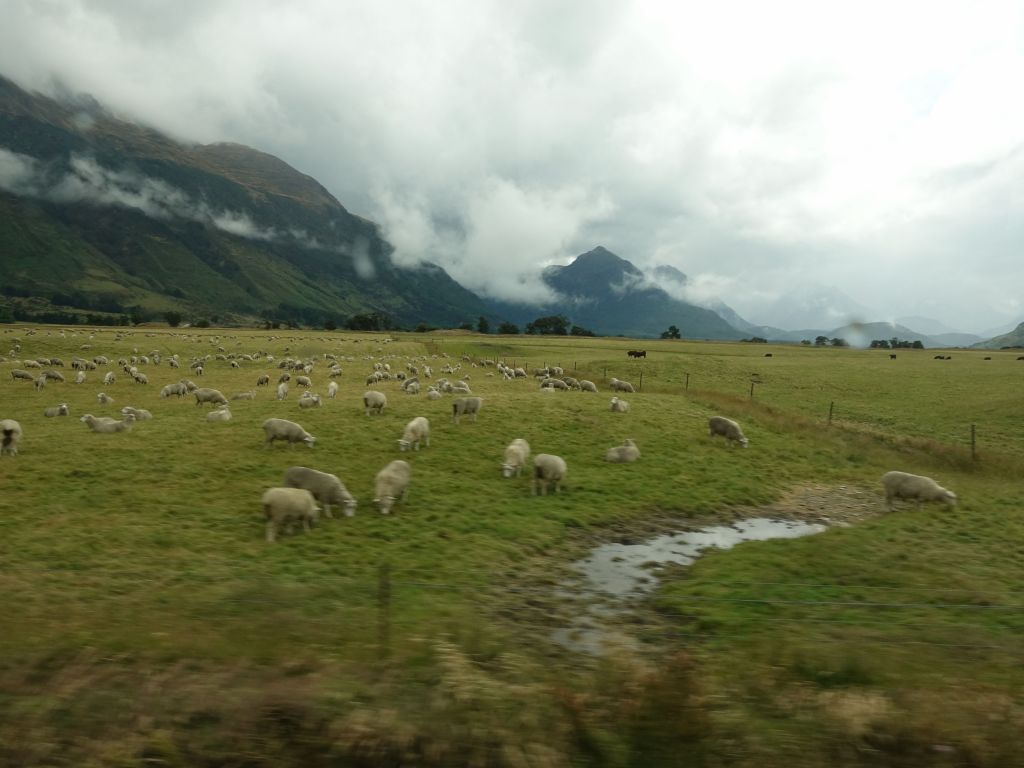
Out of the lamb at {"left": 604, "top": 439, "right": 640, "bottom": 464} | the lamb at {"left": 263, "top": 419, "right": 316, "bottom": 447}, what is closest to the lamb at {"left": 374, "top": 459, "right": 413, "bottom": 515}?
the lamb at {"left": 263, "top": 419, "right": 316, "bottom": 447}

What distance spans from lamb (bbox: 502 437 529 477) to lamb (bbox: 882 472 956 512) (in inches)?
547

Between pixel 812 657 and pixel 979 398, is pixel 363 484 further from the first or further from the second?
pixel 979 398

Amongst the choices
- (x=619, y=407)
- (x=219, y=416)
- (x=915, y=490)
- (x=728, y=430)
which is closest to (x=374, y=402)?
(x=219, y=416)

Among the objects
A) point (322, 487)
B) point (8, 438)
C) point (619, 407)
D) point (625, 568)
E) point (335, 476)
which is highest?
point (619, 407)

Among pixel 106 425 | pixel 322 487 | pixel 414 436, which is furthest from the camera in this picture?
pixel 106 425

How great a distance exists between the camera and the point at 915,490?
20984 mm

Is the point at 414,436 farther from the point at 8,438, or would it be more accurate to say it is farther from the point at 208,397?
the point at 208,397

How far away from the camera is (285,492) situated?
1587cm

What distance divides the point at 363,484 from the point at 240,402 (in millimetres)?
20317

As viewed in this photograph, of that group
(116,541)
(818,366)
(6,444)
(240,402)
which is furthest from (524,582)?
(818,366)

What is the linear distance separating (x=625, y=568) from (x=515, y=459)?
869 cm

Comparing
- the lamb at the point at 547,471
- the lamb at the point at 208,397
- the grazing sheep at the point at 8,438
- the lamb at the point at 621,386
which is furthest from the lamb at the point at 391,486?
the lamb at the point at 621,386

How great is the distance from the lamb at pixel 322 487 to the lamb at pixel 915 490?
19.5 meters

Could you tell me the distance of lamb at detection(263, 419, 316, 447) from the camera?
2459 cm
